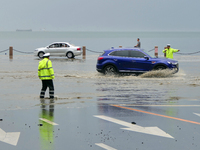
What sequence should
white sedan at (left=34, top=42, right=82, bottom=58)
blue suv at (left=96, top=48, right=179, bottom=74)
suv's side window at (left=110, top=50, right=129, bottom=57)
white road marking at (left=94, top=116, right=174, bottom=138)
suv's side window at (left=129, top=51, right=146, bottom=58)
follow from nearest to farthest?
white road marking at (left=94, top=116, right=174, bottom=138), blue suv at (left=96, top=48, right=179, bottom=74), suv's side window at (left=129, top=51, right=146, bottom=58), suv's side window at (left=110, top=50, right=129, bottom=57), white sedan at (left=34, top=42, right=82, bottom=58)

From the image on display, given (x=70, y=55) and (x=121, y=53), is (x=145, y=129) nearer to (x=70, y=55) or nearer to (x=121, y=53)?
(x=121, y=53)

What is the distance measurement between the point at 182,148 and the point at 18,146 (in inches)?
124

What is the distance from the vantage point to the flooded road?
310 inches

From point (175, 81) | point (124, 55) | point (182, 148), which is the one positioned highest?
point (124, 55)

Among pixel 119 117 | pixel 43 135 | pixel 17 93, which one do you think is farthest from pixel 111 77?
pixel 43 135

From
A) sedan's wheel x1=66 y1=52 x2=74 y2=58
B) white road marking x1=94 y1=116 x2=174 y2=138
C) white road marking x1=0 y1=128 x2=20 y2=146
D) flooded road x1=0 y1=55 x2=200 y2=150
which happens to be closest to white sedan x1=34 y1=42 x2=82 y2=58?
sedan's wheel x1=66 y1=52 x2=74 y2=58

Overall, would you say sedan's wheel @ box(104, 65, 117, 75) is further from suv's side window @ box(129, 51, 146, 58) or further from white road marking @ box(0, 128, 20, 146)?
white road marking @ box(0, 128, 20, 146)

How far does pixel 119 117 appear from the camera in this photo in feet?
33.7

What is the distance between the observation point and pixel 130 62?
68.3 ft

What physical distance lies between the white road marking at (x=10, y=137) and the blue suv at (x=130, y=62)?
1272 centimetres

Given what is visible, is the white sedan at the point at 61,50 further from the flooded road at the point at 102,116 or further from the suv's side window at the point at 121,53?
the flooded road at the point at 102,116

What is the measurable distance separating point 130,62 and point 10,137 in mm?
13194

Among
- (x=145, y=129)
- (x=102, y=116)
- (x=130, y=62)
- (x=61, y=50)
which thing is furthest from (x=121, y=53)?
(x=61, y=50)

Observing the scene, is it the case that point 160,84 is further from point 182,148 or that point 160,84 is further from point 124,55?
point 182,148
